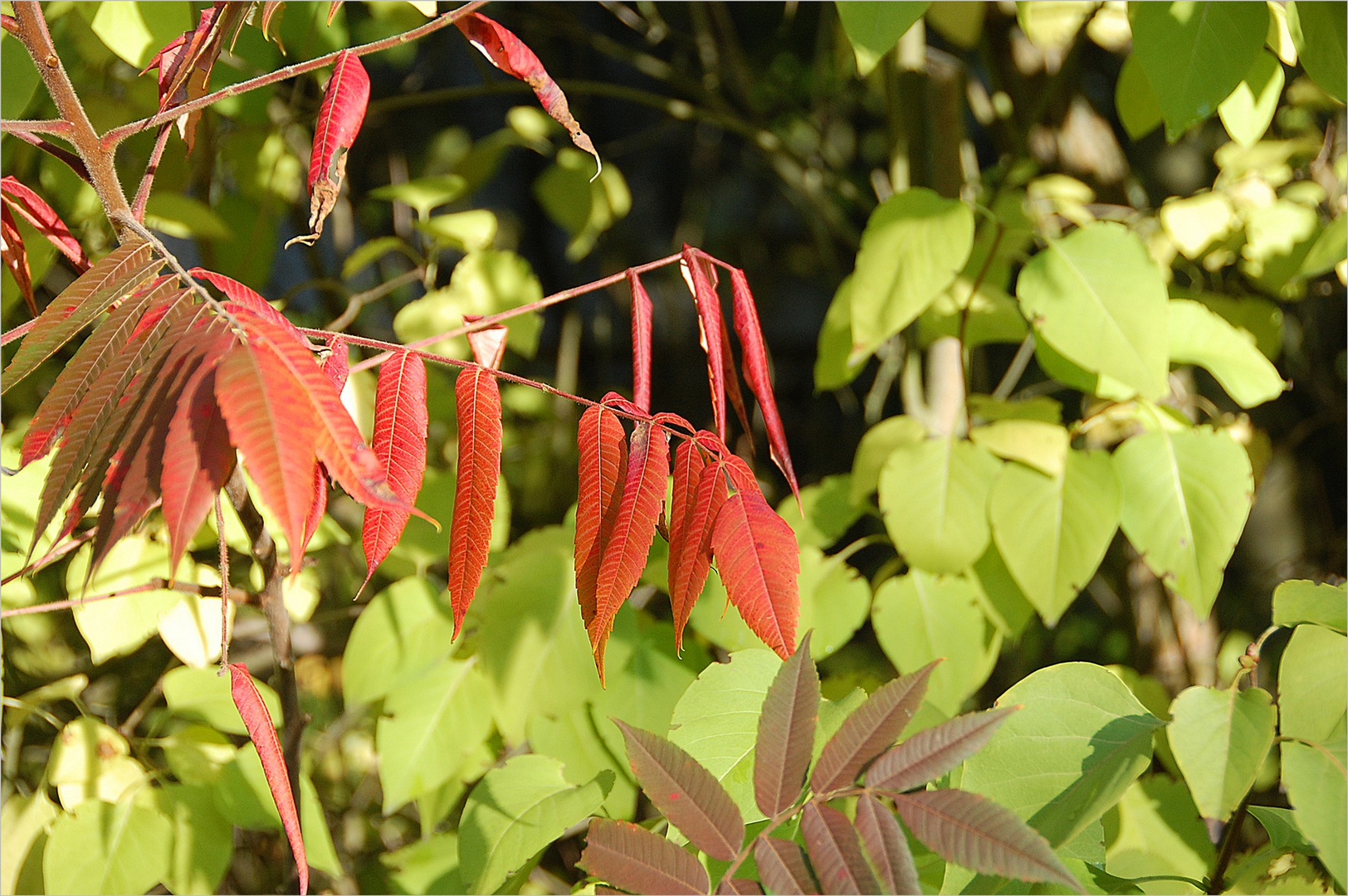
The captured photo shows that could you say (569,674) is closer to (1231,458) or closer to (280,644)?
(280,644)

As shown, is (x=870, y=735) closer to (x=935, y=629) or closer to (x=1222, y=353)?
(x=935, y=629)

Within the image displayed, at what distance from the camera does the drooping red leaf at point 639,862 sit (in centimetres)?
39

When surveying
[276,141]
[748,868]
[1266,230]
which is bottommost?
[748,868]

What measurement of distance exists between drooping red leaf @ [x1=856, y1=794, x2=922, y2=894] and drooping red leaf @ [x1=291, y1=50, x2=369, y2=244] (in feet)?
1.32

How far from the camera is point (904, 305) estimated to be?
0.84 metres

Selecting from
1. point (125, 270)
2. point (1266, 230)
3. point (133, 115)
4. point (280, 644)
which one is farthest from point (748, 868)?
point (1266, 230)

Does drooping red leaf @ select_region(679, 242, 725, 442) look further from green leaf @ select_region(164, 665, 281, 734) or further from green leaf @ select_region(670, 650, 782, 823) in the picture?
green leaf @ select_region(164, 665, 281, 734)

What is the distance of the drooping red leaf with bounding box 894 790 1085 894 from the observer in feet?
1.12

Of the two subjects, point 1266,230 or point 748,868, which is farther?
point 1266,230

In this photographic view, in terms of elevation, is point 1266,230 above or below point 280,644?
above

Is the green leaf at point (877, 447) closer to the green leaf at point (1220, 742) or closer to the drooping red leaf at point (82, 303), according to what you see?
the green leaf at point (1220, 742)

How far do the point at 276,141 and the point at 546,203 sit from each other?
1.29 feet

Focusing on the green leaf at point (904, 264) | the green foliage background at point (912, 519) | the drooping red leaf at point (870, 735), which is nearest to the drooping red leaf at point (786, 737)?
the drooping red leaf at point (870, 735)

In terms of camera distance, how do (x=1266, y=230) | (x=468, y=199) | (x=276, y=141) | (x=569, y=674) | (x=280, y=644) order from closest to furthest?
(x=280, y=644)
(x=569, y=674)
(x=1266, y=230)
(x=276, y=141)
(x=468, y=199)
